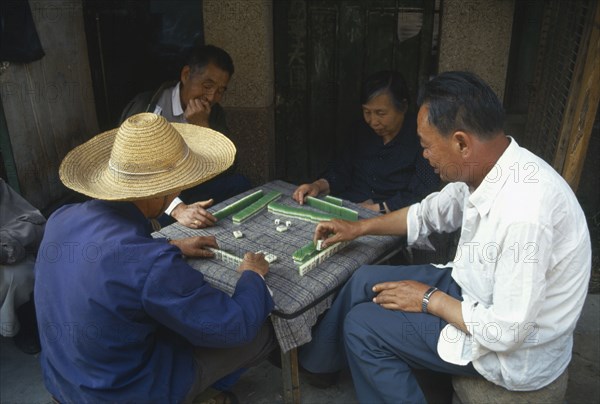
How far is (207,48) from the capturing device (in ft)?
12.0

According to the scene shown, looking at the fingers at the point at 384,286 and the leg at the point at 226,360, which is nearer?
the leg at the point at 226,360

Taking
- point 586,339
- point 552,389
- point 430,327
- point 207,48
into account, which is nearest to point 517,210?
point 430,327

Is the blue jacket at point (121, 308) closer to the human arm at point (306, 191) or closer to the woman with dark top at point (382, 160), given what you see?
the human arm at point (306, 191)

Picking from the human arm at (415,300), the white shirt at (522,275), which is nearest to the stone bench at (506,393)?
the white shirt at (522,275)

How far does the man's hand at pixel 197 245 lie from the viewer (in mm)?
2566

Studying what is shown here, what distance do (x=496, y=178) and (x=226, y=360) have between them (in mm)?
1414

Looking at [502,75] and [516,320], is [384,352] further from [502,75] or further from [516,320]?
[502,75]

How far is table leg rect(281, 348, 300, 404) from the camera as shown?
8.59 ft

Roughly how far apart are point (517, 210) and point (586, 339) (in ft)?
6.34

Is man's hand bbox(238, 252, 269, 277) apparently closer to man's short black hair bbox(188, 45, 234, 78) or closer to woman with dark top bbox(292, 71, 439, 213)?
woman with dark top bbox(292, 71, 439, 213)

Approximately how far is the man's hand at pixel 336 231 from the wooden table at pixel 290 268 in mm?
76

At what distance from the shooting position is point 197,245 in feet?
8.48

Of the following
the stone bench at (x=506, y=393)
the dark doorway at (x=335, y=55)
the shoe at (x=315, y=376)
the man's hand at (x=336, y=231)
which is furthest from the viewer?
the dark doorway at (x=335, y=55)

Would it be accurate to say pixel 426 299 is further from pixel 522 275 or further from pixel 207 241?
pixel 207 241
